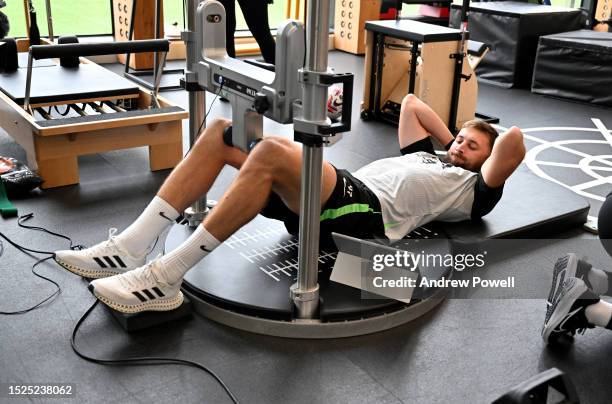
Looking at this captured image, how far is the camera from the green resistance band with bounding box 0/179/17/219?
2959mm

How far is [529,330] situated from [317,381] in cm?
80

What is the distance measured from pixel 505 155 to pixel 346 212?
2.19ft

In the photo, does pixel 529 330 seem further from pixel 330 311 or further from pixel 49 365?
pixel 49 365

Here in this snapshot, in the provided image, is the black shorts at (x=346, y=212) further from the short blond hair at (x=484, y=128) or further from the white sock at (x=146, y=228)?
the short blond hair at (x=484, y=128)

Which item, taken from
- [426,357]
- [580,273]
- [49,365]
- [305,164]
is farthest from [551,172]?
[49,365]

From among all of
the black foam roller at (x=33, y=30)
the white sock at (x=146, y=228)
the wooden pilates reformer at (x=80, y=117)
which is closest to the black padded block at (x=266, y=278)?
the white sock at (x=146, y=228)

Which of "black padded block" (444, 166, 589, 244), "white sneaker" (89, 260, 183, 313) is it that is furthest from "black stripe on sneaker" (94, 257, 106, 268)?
"black padded block" (444, 166, 589, 244)

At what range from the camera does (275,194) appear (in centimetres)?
228

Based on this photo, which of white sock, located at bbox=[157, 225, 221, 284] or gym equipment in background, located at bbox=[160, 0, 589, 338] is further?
white sock, located at bbox=[157, 225, 221, 284]

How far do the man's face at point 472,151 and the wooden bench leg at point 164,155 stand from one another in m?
1.60

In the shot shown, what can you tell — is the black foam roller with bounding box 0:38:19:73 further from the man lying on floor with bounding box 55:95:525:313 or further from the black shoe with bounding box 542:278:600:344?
the black shoe with bounding box 542:278:600:344

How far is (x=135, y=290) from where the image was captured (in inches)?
82.0

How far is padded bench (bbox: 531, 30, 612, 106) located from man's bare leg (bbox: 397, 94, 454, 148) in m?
2.97

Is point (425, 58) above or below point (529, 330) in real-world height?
above
